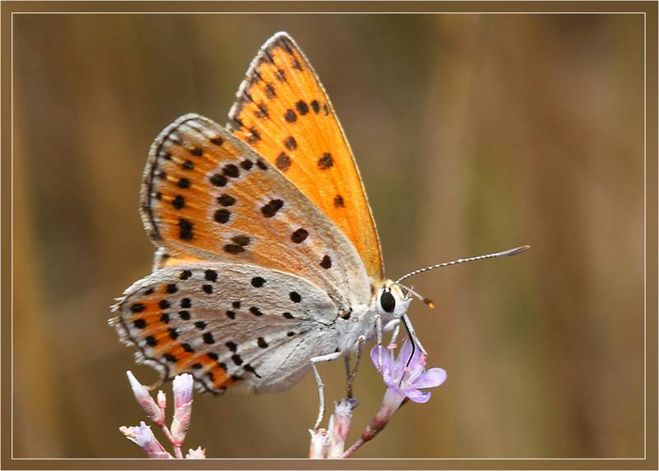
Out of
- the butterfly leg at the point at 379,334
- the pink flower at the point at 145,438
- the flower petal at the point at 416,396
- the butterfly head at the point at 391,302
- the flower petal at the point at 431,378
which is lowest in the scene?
the flower petal at the point at 416,396

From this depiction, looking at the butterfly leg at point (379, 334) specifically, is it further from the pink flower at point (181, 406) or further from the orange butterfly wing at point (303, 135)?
the pink flower at point (181, 406)

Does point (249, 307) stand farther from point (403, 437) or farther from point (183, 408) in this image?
Answer: point (403, 437)

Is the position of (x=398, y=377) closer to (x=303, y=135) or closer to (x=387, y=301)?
(x=387, y=301)

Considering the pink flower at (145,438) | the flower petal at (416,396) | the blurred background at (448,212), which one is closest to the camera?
the pink flower at (145,438)

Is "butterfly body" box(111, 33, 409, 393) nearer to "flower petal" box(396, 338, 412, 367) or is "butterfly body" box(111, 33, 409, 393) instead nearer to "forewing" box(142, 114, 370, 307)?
"forewing" box(142, 114, 370, 307)

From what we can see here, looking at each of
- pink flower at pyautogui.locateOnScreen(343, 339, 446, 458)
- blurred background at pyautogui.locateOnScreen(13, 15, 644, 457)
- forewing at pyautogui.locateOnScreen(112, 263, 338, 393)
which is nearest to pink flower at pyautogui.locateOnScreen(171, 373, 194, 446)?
forewing at pyautogui.locateOnScreen(112, 263, 338, 393)

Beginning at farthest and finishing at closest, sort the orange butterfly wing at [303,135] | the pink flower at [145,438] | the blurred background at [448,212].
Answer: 1. the blurred background at [448,212]
2. the orange butterfly wing at [303,135]
3. the pink flower at [145,438]

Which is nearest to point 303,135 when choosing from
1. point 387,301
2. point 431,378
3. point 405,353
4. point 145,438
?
point 387,301

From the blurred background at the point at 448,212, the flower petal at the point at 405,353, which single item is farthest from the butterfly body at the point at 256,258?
the blurred background at the point at 448,212
